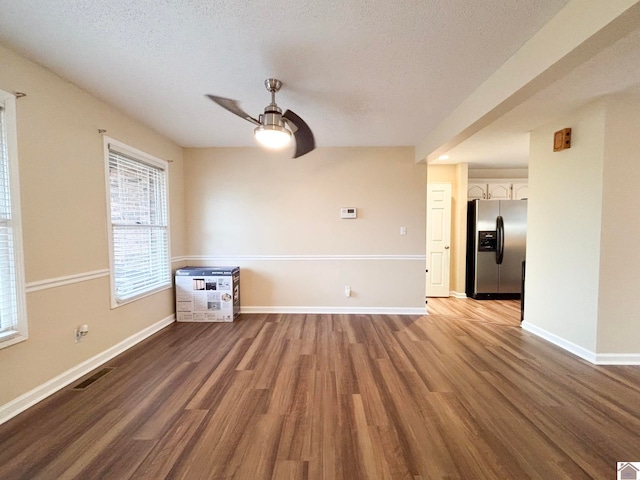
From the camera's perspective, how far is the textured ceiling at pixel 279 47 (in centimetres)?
141

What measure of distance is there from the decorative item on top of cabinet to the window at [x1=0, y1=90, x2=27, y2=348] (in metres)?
6.02

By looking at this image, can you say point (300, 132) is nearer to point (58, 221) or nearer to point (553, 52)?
point (553, 52)

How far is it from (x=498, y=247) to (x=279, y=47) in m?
4.81

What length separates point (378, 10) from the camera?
141 centimetres

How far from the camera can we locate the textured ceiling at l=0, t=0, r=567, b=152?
4.64 ft

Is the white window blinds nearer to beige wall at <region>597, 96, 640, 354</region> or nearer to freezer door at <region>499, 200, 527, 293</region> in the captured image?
beige wall at <region>597, 96, 640, 354</region>

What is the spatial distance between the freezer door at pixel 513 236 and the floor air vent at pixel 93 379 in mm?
5778

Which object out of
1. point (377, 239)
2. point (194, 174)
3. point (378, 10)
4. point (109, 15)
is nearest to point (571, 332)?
point (377, 239)

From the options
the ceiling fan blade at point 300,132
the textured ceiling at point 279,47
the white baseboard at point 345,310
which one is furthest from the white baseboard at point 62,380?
the ceiling fan blade at point 300,132

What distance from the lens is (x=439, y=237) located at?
16.2 feet

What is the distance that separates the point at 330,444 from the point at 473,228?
15.0ft

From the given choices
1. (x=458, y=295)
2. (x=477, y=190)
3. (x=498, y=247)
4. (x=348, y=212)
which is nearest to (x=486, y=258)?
(x=498, y=247)

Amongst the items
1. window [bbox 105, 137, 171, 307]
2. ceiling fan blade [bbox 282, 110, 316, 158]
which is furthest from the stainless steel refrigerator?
window [bbox 105, 137, 171, 307]

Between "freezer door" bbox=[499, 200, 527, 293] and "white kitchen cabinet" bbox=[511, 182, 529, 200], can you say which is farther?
"white kitchen cabinet" bbox=[511, 182, 529, 200]
